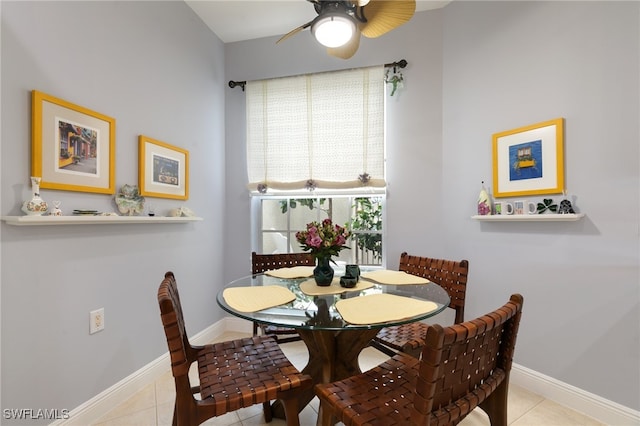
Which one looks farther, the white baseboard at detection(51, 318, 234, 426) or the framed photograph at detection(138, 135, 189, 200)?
the framed photograph at detection(138, 135, 189, 200)

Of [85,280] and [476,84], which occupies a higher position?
[476,84]

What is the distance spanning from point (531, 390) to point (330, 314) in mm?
1718

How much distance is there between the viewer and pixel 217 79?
9.68 ft

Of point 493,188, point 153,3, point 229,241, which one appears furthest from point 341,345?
point 153,3

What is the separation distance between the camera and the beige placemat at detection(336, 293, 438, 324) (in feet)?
3.81

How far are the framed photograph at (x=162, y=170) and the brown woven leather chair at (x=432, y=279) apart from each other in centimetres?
177

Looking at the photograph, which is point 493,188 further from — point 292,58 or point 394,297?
point 292,58

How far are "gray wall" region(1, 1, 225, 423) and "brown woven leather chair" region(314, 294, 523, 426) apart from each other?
1.37 m

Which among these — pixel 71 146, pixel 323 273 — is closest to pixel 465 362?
pixel 323 273

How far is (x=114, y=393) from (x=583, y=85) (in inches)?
130

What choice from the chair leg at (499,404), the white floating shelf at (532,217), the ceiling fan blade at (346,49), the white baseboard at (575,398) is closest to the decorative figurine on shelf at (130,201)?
the ceiling fan blade at (346,49)

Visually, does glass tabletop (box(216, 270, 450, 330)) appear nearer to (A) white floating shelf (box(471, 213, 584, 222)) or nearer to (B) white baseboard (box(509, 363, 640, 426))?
(A) white floating shelf (box(471, 213, 584, 222))

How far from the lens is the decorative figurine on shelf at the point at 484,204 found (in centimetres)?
219

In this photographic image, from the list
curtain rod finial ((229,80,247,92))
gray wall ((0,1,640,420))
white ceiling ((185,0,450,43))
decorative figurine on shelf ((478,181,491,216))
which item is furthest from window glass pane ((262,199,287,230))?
decorative figurine on shelf ((478,181,491,216))
